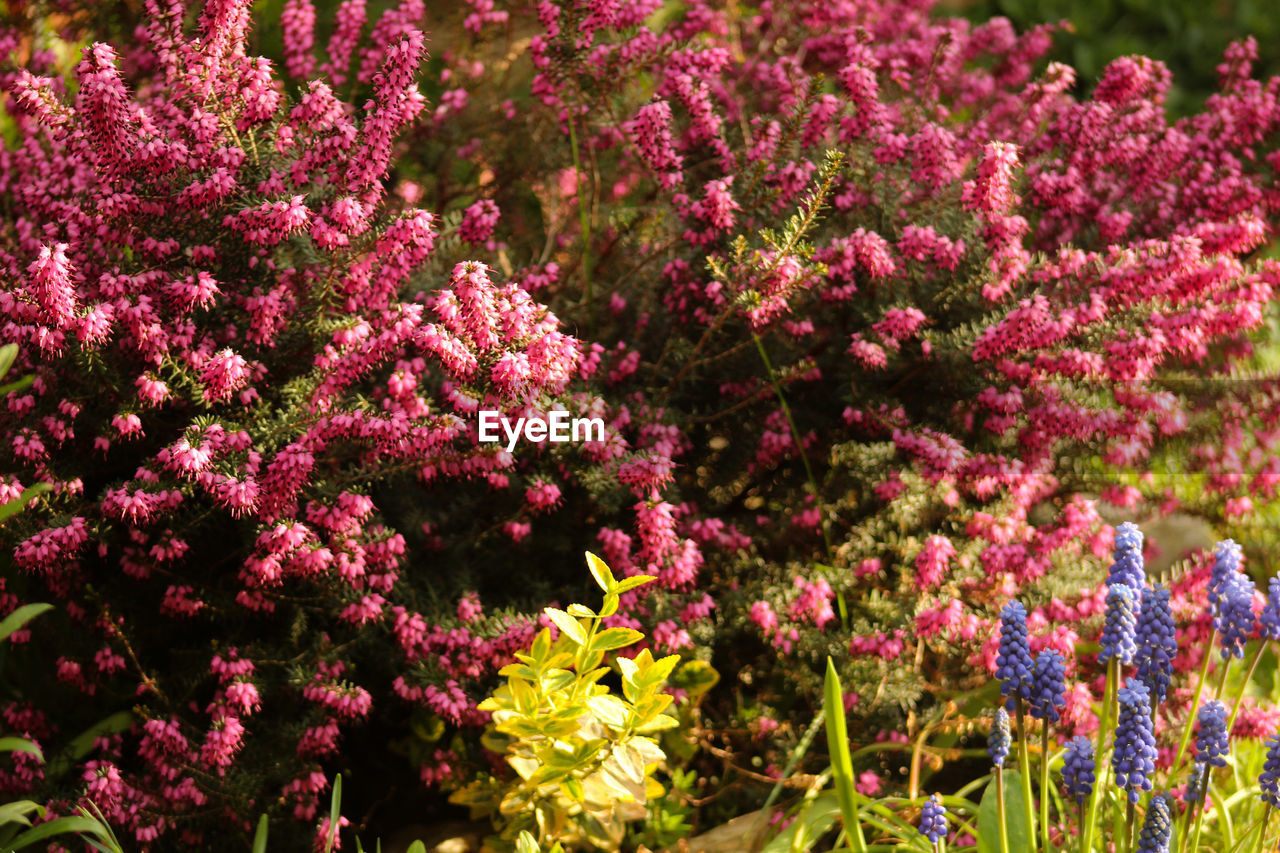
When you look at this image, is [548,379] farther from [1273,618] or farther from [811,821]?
[1273,618]

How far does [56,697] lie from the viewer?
9.05ft

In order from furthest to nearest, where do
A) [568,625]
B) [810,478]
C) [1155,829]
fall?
[810,478], [568,625], [1155,829]

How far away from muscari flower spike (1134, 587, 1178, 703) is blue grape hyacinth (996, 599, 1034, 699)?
0.24 metres

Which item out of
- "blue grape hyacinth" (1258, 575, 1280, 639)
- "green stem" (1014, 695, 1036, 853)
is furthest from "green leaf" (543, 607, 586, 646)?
"blue grape hyacinth" (1258, 575, 1280, 639)

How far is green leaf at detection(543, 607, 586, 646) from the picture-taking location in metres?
1.86

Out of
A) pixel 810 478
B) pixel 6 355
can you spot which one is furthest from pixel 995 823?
pixel 6 355

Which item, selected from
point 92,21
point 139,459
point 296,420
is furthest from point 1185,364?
point 92,21

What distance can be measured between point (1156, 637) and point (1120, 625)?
0.14 metres

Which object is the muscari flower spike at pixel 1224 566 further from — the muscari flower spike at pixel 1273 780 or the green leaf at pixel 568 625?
the green leaf at pixel 568 625

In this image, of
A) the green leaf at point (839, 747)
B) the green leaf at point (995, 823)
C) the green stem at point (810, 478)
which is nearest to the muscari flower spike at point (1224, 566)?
the green leaf at point (995, 823)

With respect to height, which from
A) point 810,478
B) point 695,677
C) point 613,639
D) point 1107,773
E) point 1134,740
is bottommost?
point 695,677

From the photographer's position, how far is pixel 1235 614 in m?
1.66

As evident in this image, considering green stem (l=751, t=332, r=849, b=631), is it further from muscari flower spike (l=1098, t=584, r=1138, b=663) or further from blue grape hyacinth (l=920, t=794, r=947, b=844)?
muscari flower spike (l=1098, t=584, r=1138, b=663)

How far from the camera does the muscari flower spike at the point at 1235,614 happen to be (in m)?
1.66
